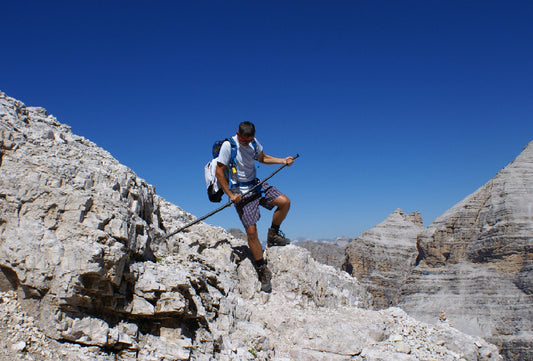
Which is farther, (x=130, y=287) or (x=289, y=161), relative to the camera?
(x=289, y=161)

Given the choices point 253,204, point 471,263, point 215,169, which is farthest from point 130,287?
point 471,263

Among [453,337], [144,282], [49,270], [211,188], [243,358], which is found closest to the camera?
[49,270]

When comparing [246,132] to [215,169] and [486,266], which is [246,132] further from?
[486,266]

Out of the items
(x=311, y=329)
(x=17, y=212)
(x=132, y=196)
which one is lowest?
(x=311, y=329)

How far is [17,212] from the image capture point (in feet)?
17.8

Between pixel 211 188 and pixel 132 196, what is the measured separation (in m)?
1.75

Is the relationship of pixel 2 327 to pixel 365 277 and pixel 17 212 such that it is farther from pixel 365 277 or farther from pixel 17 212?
pixel 365 277

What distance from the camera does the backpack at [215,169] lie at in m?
8.14

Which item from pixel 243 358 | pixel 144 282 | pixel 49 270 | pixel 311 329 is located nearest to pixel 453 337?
pixel 311 329

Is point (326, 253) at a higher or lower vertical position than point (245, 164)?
higher

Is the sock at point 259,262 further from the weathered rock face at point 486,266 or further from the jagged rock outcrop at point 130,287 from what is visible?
the weathered rock face at point 486,266

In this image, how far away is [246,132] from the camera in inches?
318

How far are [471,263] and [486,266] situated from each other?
299cm

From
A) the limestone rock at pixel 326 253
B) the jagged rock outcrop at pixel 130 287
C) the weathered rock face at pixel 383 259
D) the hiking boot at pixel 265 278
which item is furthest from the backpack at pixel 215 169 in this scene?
the limestone rock at pixel 326 253
